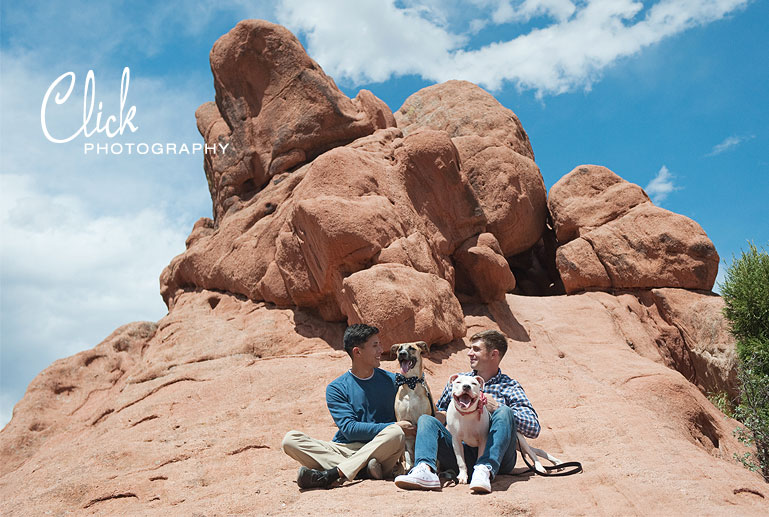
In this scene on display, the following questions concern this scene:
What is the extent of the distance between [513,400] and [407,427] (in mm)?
936

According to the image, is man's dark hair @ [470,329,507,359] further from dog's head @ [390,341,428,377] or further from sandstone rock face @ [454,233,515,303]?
sandstone rock face @ [454,233,515,303]

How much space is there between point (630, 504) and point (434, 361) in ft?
16.1

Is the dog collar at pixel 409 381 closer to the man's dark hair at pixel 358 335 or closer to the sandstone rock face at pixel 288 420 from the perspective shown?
the man's dark hair at pixel 358 335

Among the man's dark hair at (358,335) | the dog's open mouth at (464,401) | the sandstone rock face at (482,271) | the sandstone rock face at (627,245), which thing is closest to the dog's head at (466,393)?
the dog's open mouth at (464,401)

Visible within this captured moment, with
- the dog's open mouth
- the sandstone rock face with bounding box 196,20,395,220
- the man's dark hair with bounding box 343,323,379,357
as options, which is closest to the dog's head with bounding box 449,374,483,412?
the dog's open mouth

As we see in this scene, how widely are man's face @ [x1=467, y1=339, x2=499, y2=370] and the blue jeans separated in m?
0.46

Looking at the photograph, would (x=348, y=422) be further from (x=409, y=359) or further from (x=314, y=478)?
(x=409, y=359)

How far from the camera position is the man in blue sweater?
17.6 ft

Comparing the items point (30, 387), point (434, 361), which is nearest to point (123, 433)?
point (434, 361)

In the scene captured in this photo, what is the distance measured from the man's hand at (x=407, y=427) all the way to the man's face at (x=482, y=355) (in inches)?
29.7

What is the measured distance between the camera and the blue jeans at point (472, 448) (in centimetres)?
506

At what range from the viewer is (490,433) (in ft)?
17.0

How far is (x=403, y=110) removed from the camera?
62.2 ft

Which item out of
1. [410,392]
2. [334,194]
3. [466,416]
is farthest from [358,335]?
[334,194]
